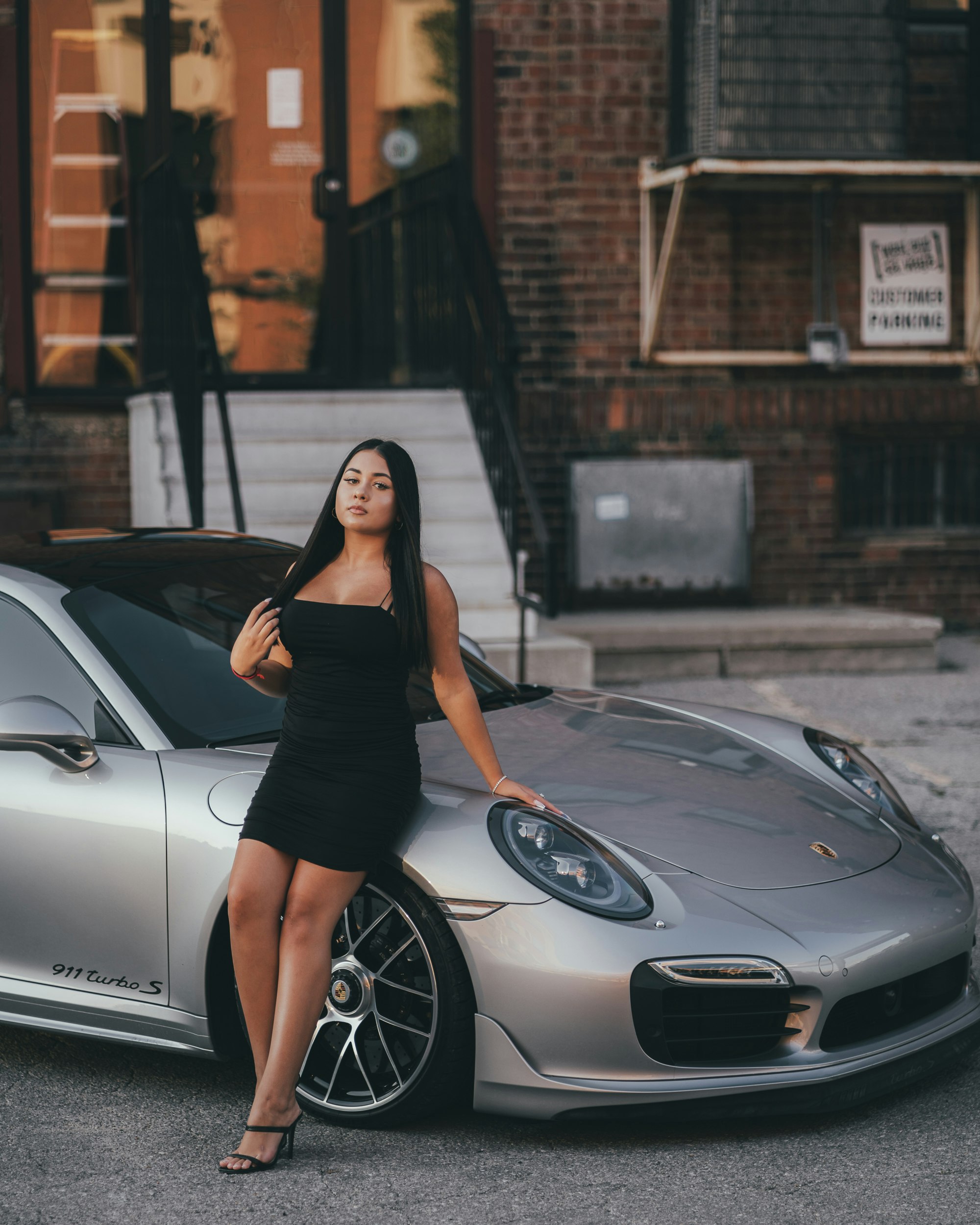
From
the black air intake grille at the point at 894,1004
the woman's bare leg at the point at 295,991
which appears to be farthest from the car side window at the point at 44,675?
the black air intake grille at the point at 894,1004

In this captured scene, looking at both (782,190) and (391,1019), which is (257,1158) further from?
(782,190)

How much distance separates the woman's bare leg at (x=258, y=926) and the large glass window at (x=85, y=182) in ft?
26.0

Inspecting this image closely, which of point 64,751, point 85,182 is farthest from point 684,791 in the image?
point 85,182

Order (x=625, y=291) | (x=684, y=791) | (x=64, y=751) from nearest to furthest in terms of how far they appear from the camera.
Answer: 1. (x=64, y=751)
2. (x=684, y=791)
3. (x=625, y=291)

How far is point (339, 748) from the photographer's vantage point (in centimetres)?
326

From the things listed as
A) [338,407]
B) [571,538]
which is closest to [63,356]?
[338,407]

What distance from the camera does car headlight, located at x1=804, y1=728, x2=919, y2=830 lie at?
4.08 meters

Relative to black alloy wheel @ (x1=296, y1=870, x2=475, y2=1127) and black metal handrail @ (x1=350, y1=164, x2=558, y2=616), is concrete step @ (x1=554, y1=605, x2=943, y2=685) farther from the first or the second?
black alloy wheel @ (x1=296, y1=870, x2=475, y2=1127)

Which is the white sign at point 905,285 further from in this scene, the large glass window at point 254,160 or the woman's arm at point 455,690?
the woman's arm at point 455,690

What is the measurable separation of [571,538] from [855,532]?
222 cm

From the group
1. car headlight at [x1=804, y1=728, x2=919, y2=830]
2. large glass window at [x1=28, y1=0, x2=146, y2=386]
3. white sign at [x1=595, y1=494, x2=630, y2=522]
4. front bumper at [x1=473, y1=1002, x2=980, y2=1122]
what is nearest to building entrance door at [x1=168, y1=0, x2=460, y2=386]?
large glass window at [x1=28, y1=0, x2=146, y2=386]

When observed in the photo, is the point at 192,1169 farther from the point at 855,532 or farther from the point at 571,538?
the point at 855,532

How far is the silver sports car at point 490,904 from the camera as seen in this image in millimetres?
3166

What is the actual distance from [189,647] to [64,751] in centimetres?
48
